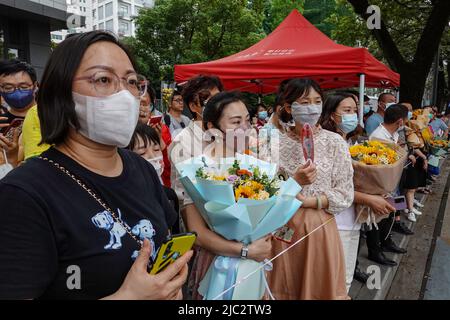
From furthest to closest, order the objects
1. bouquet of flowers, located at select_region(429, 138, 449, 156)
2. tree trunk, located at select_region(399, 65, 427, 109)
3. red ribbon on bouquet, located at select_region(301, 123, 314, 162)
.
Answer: tree trunk, located at select_region(399, 65, 427, 109) → bouquet of flowers, located at select_region(429, 138, 449, 156) → red ribbon on bouquet, located at select_region(301, 123, 314, 162)

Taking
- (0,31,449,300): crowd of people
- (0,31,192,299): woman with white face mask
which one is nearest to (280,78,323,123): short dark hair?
(0,31,449,300): crowd of people

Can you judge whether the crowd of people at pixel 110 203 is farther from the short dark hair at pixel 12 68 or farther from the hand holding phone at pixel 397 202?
the hand holding phone at pixel 397 202

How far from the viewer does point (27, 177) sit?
3.47 ft

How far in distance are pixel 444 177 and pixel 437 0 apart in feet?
16.4

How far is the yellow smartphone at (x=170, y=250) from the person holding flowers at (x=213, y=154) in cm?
59

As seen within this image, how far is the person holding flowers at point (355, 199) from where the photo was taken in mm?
2816

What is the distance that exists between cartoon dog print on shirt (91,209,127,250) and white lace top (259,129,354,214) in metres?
1.57

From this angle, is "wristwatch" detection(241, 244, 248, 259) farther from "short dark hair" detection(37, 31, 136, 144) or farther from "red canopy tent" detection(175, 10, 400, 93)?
"red canopy tent" detection(175, 10, 400, 93)

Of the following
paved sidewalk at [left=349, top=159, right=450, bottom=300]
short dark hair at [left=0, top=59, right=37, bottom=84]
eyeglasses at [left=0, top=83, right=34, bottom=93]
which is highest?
short dark hair at [left=0, top=59, right=37, bottom=84]

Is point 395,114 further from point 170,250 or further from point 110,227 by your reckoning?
point 110,227

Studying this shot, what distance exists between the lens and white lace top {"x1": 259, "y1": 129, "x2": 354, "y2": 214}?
2449 mm

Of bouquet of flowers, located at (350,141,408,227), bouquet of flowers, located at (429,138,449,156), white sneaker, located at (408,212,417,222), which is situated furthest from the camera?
bouquet of flowers, located at (429,138,449,156)

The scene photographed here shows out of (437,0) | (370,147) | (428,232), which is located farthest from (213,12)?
(370,147)
